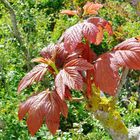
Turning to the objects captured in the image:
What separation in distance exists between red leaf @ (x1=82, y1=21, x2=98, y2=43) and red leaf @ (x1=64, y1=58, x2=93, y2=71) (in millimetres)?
83

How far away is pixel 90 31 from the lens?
1.34m

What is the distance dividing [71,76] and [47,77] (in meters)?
1.96

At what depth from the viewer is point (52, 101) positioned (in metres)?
1.36

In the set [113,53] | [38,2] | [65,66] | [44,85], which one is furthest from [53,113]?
[38,2]

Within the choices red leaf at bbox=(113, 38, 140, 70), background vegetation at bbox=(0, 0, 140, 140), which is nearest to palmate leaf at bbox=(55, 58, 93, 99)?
red leaf at bbox=(113, 38, 140, 70)

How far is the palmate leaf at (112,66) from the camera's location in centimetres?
131

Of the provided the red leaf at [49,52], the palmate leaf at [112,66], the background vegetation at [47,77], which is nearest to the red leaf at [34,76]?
the red leaf at [49,52]

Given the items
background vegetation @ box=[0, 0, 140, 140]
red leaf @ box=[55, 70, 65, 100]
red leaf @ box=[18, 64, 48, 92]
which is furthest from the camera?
background vegetation @ box=[0, 0, 140, 140]

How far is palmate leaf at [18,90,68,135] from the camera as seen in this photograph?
4.36 ft

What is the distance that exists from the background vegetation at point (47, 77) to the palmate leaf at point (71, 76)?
139cm

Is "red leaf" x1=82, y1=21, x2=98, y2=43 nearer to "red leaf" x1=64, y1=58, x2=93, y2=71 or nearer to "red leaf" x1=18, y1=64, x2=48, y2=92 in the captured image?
"red leaf" x1=64, y1=58, x2=93, y2=71

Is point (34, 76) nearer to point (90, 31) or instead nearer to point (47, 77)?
point (90, 31)

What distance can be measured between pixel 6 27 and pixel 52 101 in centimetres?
302

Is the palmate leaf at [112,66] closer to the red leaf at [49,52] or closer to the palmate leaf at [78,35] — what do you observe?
the palmate leaf at [78,35]
